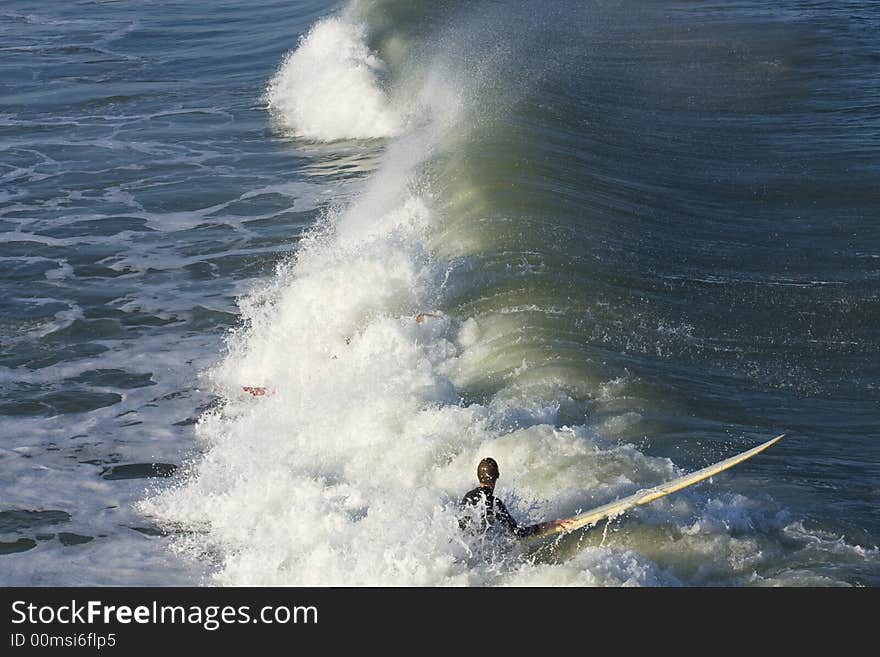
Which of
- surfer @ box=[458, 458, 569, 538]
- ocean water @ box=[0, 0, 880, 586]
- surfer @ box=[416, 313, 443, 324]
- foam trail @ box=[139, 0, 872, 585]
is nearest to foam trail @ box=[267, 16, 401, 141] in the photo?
ocean water @ box=[0, 0, 880, 586]

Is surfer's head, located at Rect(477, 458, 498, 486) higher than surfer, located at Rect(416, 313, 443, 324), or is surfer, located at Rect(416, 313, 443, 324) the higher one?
surfer, located at Rect(416, 313, 443, 324)

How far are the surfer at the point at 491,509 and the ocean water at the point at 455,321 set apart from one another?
0.18 m

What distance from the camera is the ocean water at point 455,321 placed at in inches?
449

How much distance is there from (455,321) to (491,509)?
220 inches

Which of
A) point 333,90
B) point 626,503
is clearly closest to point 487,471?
point 626,503

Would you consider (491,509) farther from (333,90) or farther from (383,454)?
(333,90)

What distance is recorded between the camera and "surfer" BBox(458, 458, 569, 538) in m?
10.2

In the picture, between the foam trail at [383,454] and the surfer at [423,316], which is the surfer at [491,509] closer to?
the foam trail at [383,454]

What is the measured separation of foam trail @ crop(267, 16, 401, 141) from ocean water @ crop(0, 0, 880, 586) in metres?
0.12

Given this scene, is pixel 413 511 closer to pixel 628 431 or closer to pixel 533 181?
pixel 628 431

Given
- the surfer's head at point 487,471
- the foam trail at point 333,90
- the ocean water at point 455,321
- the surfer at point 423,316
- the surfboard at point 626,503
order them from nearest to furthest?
1. the surfer's head at point 487,471
2. the surfboard at point 626,503
3. the ocean water at point 455,321
4. the surfer at point 423,316
5. the foam trail at point 333,90

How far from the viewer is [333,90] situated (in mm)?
31297

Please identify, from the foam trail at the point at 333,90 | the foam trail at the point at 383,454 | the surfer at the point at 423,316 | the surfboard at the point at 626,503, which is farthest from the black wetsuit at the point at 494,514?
the foam trail at the point at 333,90

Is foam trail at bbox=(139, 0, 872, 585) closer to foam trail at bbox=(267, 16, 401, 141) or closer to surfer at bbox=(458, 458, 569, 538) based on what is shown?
surfer at bbox=(458, 458, 569, 538)
